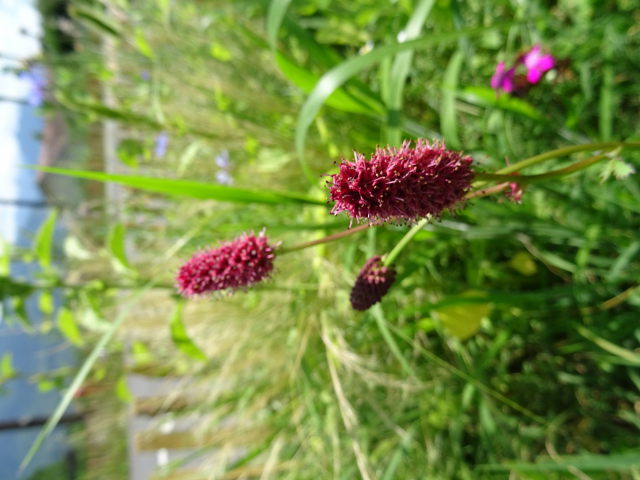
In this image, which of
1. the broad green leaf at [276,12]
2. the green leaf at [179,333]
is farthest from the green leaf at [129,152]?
the broad green leaf at [276,12]

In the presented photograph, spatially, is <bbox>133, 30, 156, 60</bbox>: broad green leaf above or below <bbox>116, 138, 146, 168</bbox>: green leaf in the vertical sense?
above

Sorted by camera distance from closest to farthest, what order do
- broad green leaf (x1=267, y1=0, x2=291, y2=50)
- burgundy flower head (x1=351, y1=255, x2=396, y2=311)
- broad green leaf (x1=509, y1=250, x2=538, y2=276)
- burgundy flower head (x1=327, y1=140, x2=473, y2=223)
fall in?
burgundy flower head (x1=327, y1=140, x2=473, y2=223)
burgundy flower head (x1=351, y1=255, x2=396, y2=311)
broad green leaf (x1=267, y1=0, x2=291, y2=50)
broad green leaf (x1=509, y1=250, x2=538, y2=276)

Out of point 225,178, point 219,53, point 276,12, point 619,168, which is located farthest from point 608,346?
point 219,53

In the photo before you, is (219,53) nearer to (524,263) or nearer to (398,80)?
(398,80)

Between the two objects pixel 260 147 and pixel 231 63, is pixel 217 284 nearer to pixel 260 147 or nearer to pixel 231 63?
pixel 260 147

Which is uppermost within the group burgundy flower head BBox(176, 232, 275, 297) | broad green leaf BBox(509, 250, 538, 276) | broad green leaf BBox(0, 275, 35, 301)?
burgundy flower head BBox(176, 232, 275, 297)

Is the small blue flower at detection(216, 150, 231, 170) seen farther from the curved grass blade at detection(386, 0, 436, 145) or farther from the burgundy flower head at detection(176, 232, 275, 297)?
the burgundy flower head at detection(176, 232, 275, 297)

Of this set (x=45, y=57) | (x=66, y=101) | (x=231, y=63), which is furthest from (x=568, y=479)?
(x=45, y=57)

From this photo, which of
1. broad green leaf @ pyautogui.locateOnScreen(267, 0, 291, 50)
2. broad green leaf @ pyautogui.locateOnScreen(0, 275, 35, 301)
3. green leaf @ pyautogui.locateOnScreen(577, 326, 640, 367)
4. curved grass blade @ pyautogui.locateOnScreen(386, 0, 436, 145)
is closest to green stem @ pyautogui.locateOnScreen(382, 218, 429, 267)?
curved grass blade @ pyautogui.locateOnScreen(386, 0, 436, 145)
